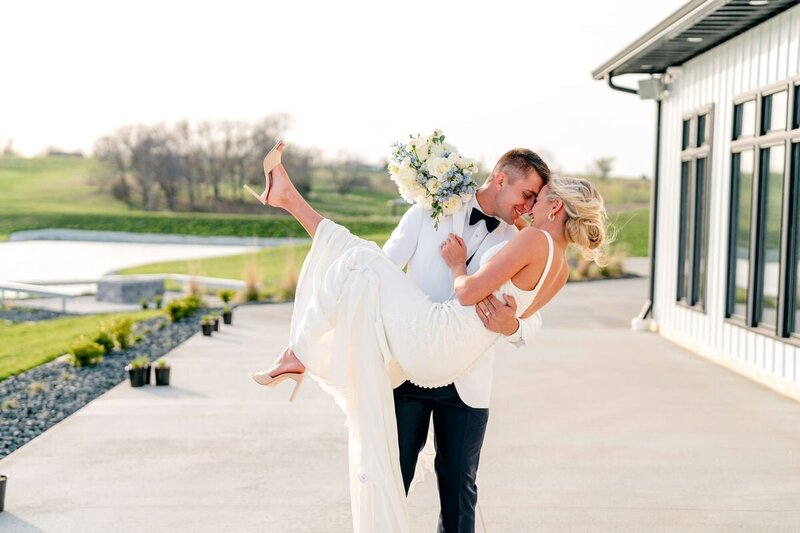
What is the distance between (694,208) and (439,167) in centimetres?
890

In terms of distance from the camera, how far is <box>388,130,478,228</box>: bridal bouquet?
13.0ft

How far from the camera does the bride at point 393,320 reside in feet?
12.2

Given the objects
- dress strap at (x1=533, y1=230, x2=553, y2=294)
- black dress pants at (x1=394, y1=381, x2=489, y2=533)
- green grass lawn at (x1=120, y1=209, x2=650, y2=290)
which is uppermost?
dress strap at (x1=533, y1=230, x2=553, y2=294)

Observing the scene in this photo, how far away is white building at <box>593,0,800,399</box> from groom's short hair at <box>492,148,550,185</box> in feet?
19.0

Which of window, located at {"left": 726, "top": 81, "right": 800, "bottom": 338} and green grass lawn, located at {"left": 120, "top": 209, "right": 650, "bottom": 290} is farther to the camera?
green grass lawn, located at {"left": 120, "top": 209, "right": 650, "bottom": 290}

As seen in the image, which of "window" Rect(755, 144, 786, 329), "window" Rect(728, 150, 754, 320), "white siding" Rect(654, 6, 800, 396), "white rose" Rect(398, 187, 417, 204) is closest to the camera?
"white rose" Rect(398, 187, 417, 204)

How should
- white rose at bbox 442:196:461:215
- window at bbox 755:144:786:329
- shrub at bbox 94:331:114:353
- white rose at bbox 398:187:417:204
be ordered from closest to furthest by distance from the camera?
white rose at bbox 442:196:461:215
white rose at bbox 398:187:417:204
window at bbox 755:144:786:329
shrub at bbox 94:331:114:353

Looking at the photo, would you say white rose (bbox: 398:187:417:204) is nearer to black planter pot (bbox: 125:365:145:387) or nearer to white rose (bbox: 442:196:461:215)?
Answer: white rose (bbox: 442:196:461:215)

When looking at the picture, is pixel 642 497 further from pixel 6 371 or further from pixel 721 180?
pixel 6 371

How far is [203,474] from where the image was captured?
6258mm

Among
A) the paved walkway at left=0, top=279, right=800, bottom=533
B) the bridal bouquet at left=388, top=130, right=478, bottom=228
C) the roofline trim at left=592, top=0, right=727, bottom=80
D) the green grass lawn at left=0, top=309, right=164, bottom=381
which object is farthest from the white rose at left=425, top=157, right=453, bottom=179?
the green grass lawn at left=0, top=309, right=164, bottom=381

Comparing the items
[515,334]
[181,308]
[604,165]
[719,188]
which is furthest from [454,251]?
[604,165]

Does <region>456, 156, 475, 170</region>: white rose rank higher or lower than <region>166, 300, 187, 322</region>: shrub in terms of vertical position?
higher

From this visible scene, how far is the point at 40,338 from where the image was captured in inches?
542
